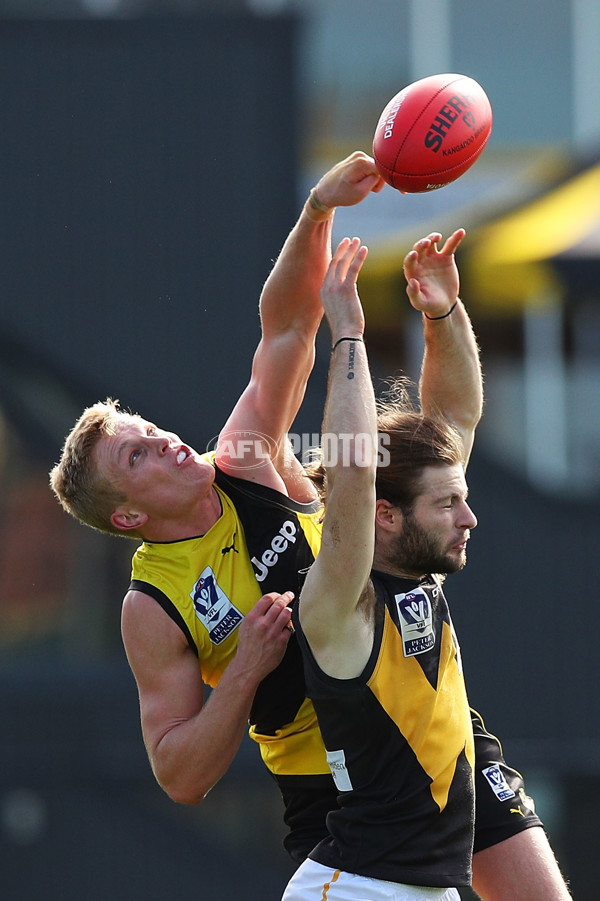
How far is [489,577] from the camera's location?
10.0m

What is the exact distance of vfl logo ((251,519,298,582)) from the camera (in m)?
4.33

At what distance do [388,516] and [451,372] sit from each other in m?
0.83

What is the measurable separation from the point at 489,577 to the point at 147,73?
15.6ft

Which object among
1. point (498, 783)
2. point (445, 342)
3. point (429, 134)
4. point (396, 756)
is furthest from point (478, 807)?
point (429, 134)

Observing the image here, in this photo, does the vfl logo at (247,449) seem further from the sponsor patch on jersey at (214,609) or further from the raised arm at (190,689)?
the raised arm at (190,689)

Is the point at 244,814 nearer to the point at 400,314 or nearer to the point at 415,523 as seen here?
the point at 400,314

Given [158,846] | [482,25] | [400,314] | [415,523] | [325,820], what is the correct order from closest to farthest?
1. [415,523]
2. [325,820]
3. [158,846]
4. [400,314]
5. [482,25]

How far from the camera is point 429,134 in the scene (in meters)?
4.39

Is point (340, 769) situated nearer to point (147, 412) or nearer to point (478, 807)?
point (478, 807)

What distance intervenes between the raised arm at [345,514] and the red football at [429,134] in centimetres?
72

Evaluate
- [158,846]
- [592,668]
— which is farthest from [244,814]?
[592,668]

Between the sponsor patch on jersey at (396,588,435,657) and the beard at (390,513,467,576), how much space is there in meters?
0.08

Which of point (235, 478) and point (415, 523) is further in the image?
point (235, 478)

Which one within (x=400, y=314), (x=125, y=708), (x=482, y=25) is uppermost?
(x=482, y=25)
